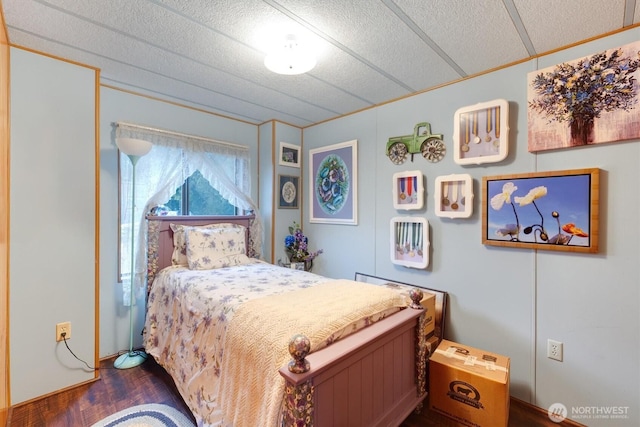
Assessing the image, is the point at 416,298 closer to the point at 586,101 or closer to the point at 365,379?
the point at 365,379

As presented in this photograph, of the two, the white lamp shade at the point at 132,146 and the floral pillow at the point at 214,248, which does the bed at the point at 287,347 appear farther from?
the white lamp shade at the point at 132,146

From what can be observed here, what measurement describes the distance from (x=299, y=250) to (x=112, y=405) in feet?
6.56

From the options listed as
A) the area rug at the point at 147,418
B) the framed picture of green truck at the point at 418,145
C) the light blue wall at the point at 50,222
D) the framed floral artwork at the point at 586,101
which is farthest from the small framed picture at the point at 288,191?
the framed floral artwork at the point at 586,101

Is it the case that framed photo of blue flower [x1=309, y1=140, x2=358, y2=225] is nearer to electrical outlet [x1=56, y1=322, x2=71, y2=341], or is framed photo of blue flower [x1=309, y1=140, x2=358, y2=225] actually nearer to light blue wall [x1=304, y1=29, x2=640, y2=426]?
light blue wall [x1=304, y1=29, x2=640, y2=426]

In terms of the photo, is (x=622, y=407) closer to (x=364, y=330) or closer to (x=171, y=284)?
(x=364, y=330)

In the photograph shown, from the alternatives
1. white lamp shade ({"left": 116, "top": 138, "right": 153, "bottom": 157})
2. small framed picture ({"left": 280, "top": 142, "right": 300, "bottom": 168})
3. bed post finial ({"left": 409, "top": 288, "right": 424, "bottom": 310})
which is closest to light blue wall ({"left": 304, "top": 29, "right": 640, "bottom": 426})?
bed post finial ({"left": 409, "top": 288, "right": 424, "bottom": 310})

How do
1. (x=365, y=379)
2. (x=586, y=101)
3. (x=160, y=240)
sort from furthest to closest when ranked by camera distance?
(x=160, y=240)
(x=586, y=101)
(x=365, y=379)

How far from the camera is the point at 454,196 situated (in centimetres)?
223

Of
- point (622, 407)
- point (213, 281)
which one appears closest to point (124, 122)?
point (213, 281)

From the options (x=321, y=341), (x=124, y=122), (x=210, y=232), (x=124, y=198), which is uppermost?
(x=124, y=122)

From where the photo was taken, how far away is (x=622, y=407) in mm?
1616

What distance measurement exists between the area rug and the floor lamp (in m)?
0.63

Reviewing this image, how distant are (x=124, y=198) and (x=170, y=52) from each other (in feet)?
4.35

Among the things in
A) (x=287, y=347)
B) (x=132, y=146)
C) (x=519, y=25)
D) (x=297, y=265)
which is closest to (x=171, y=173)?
(x=132, y=146)
